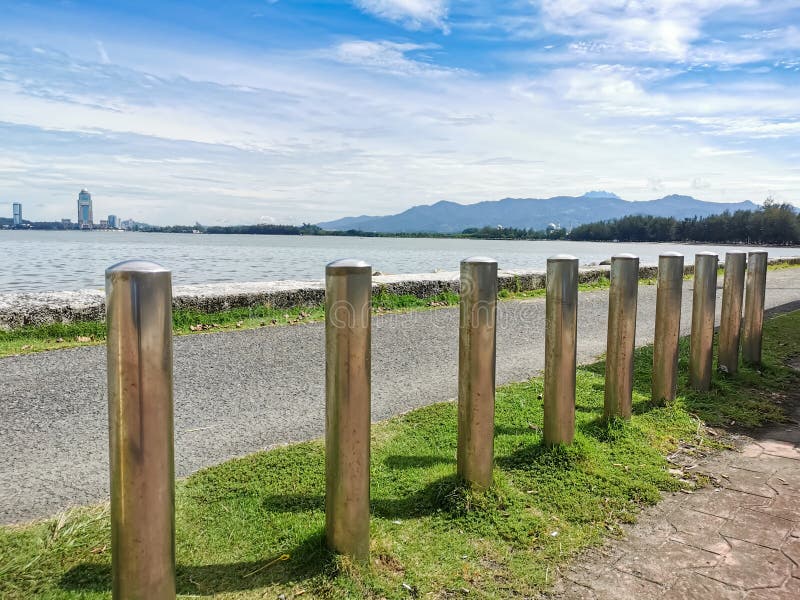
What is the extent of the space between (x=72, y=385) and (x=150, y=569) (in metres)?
3.98

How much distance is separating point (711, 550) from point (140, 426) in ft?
8.47

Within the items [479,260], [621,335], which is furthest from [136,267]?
[621,335]

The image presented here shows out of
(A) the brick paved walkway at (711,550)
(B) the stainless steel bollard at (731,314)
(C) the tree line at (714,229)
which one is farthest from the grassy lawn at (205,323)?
(C) the tree line at (714,229)

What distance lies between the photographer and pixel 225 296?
9102 millimetres

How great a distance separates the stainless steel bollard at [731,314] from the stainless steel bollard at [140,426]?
5.51 m

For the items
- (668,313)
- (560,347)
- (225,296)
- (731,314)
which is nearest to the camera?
(560,347)

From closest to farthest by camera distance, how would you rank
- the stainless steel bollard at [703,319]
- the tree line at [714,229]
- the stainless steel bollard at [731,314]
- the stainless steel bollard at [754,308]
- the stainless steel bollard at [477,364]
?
the stainless steel bollard at [477,364] < the stainless steel bollard at [703,319] < the stainless steel bollard at [731,314] < the stainless steel bollard at [754,308] < the tree line at [714,229]

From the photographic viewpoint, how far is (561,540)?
2920mm

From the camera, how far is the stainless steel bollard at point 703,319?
207 inches

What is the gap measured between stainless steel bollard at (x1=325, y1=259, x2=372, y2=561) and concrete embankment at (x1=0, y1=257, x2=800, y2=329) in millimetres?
6532

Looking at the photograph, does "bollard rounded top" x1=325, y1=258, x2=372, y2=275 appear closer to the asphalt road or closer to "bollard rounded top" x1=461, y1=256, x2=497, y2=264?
"bollard rounded top" x1=461, y1=256, x2=497, y2=264

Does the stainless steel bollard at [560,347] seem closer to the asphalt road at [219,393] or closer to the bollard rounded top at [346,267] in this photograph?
the bollard rounded top at [346,267]

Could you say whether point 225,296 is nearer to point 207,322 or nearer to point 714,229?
point 207,322

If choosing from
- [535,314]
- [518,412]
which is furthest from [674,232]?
[518,412]
